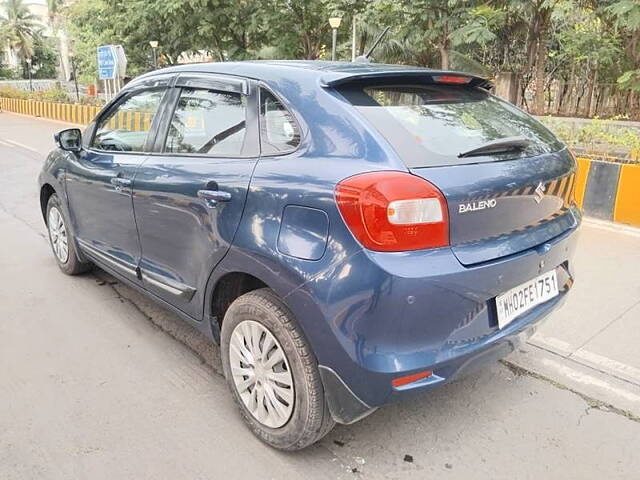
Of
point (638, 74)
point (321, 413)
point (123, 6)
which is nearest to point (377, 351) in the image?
point (321, 413)

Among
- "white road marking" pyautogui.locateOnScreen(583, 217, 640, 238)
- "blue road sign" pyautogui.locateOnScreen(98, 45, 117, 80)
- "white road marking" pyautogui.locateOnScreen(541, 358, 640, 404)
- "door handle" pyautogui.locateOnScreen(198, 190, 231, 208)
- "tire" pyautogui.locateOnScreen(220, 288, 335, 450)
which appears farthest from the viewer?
"blue road sign" pyautogui.locateOnScreen(98, 45, 117, 80)

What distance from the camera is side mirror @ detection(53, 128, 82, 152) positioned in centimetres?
405

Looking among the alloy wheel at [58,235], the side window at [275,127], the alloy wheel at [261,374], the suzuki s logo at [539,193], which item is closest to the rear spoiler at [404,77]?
the side window at [275,127]

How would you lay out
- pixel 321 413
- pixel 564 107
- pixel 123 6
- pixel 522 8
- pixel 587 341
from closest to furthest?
pixel 321 413
pixel 587 341
pixel 522 8
pixel 564 107
pixel 123 6

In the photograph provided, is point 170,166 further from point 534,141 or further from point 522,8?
point 522,8

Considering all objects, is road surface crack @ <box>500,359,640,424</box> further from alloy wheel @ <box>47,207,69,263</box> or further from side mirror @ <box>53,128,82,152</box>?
alloy wheel @ <box>47,207,69,263</box>

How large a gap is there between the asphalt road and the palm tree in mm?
64187

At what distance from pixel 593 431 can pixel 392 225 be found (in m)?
1.50

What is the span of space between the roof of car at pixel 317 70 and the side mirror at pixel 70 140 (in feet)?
5.05

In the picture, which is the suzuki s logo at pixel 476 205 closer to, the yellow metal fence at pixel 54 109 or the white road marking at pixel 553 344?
the white road marking at pixel 553 344

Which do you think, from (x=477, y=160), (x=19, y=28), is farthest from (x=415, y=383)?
(x=19, y=28)

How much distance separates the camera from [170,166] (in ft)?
9.70

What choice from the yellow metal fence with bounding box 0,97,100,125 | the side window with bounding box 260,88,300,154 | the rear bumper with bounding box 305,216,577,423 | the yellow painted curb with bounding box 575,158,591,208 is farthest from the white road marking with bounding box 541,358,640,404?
the yellow metal fence with bounding box 0,97,100,125

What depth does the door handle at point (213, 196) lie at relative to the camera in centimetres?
252
